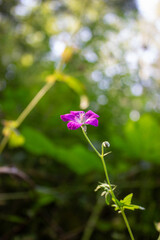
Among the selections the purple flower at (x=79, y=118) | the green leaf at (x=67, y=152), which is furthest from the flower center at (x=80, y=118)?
the green leaf at (x=67, y=152)

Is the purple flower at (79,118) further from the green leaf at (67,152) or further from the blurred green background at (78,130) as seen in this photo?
the green leaf at (67,152)

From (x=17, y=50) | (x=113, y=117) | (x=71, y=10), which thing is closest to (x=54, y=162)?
(x=113, y=117)

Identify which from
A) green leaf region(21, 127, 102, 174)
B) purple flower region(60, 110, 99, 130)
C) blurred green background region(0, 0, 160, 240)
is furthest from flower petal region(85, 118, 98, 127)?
green leaf region(21, 127, 102, 174)

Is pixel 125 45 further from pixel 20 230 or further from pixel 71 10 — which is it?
pixel 20 230

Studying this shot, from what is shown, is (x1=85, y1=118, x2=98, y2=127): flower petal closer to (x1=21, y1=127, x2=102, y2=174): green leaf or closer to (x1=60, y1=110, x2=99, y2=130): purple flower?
(x1=60, y1=110, x2=99, y2=130): purple flower

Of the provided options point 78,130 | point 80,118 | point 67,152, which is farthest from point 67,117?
point 78,130

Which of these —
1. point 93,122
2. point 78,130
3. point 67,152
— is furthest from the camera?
point 78,130

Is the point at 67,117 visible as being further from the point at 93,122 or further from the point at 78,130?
the point at 78,130

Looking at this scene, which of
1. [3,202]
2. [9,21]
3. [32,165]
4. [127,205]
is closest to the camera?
[127,205]
